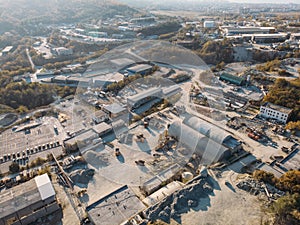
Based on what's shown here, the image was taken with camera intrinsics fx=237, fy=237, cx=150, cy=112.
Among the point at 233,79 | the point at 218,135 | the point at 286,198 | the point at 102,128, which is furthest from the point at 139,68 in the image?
the point at 286,198

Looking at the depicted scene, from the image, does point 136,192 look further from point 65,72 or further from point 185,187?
point 65,72

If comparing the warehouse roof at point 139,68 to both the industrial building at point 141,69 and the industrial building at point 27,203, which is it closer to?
the industrial building at point 141,69

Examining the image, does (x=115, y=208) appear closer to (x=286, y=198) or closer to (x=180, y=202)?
(x=180, y=202)

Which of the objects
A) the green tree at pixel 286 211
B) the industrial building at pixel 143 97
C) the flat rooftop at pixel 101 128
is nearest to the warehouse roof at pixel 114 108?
the industrial building at pixel 143 97

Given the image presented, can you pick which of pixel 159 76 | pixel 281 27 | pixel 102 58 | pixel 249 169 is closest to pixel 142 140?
pixel 249 169

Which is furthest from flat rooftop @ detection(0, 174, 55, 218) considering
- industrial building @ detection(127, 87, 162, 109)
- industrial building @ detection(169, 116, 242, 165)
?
industrial building @ detection(127, 87, 162, 109)

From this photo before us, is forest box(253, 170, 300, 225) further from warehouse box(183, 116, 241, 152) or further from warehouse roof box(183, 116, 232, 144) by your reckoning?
warehouse roof box(183, 116, 232, 144)
